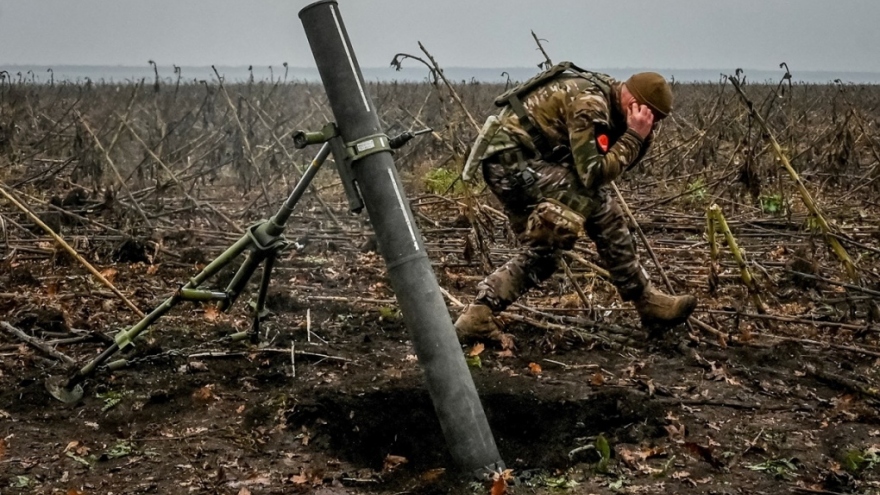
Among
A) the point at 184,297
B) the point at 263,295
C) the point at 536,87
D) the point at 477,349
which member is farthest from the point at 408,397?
the point at 536,87

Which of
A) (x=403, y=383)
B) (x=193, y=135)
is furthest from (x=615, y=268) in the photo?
(x=193, y=135)

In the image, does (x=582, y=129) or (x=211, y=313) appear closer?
(x=582, y=129)

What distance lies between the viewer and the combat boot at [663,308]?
5238mm

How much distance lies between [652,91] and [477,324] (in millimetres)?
1677

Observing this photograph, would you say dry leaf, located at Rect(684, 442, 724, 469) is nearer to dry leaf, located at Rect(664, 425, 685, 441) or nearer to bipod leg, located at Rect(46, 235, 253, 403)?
dry leaf, located at Rect(664, 425, 685, 441)

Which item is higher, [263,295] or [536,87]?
[536,87]

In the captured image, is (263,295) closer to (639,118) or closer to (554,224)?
(554,224)

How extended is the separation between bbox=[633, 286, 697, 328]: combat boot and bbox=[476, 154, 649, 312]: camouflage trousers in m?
0.06

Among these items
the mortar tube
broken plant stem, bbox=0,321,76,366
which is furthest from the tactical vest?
broken plant stem, bbox=0,321,76,366

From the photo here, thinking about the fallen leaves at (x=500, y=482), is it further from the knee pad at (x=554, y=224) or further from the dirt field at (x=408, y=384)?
the knee pad at (x=554, y=224)

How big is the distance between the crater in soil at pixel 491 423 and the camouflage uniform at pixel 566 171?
928 millimetres

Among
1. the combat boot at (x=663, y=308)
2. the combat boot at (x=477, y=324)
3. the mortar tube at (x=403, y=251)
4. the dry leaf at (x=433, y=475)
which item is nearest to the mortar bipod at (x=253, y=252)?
the mortar tube at (x=403, y=251)

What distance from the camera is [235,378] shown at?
15.3 feet

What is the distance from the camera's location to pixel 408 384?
184 inches
